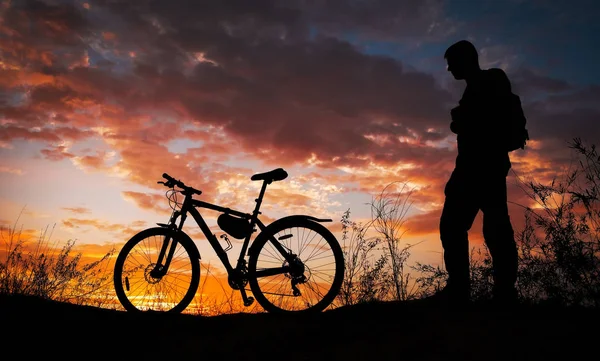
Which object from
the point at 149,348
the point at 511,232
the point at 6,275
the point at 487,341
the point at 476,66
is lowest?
the point at 149,348

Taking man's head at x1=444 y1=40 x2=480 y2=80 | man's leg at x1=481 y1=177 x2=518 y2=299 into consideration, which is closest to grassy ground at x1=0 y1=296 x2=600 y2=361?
man's leg at x1=481 y1=177 x2=518 y2=299

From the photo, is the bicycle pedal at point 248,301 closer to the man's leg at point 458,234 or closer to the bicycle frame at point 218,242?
the bicycle frame at point 218,242

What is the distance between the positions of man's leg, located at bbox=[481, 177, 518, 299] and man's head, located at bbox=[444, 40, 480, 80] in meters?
1.24

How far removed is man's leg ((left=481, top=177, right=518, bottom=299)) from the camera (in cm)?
478

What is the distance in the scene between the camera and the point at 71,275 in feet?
25.7

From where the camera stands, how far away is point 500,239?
15.8 feet

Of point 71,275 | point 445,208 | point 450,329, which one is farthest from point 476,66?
point 71,275

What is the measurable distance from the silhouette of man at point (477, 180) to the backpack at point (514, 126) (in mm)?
71

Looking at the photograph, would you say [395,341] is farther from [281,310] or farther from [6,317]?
[6,317]

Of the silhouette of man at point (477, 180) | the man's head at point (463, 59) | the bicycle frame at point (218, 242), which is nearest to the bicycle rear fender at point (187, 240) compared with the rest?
the bicycle frame at point (218, 242)

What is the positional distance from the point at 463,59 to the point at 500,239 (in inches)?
79.5

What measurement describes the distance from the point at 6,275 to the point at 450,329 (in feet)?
22.9

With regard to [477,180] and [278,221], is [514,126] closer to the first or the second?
[477,180]

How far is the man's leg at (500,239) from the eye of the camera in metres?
4.78
